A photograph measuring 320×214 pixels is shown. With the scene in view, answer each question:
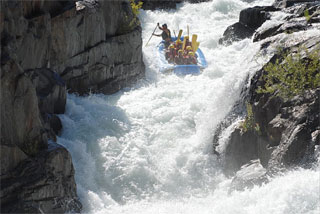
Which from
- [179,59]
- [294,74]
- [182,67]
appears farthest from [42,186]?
[179,59]

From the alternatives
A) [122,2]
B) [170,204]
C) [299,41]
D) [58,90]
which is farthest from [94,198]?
[122,2]

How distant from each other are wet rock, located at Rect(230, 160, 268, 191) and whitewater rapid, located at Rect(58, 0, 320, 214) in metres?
0.21

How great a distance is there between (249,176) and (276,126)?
2.85 feet

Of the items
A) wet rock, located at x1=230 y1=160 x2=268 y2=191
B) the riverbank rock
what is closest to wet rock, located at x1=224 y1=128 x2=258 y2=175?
wet rock, located at x1=230 y1=160 x2=268 y2=191

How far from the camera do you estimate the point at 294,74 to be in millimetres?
6883

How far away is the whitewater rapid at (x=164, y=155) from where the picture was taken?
604 centimetres

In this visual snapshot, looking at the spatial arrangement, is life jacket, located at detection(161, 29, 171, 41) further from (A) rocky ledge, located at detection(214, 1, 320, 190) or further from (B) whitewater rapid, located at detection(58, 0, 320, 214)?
(A) rocky ledge, located at detection(214, 1, 320, 190)

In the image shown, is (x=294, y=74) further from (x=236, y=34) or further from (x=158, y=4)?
(x=158, y=4)

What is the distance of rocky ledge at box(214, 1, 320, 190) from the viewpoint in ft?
21.0

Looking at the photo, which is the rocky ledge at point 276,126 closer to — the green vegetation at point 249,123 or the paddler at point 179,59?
the green vegetation at point 249,123

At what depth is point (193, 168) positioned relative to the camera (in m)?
8.17

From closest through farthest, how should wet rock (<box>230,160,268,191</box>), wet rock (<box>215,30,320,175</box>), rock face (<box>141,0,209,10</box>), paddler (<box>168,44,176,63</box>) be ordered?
wet rock (<box>215,30,320,175</box>) < wet rock (<box>230,160,268,191</box>) < paddler (<box>168,44,176,63</box>) < rock face (<box>141,0,209,10</box>)

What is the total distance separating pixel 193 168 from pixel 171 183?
1.83 feet

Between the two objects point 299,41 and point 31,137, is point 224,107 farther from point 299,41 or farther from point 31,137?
point 31,137
